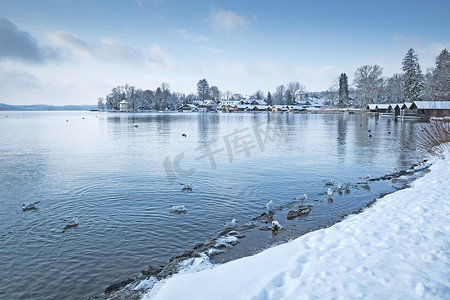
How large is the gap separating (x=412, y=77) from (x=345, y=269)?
89934 millimetres

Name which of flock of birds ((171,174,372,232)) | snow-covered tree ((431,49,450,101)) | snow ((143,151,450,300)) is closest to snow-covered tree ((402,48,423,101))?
snow-covered tree ((431,49,450,101))

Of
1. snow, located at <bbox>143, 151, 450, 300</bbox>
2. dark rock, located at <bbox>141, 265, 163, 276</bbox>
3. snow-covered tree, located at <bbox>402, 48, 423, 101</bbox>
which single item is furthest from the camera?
snow-covered tree, located at <bbox>402, 48, 423, 101</bbox>

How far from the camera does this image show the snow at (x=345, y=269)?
4.75 m

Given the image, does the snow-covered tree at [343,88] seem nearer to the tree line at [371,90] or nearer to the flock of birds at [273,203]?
the tree line at [371,90]

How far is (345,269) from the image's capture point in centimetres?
541

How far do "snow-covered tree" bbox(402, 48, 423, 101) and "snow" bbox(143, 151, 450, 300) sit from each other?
278ft

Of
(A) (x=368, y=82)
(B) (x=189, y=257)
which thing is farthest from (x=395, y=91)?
(B) (x=189, y=257)

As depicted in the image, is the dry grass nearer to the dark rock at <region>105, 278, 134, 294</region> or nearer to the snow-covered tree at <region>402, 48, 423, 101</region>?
the dark rock at <region>105, 278, 134, 294</region>

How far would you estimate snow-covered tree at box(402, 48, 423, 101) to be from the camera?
254 ft

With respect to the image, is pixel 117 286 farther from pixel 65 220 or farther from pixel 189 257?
pixel 65 220

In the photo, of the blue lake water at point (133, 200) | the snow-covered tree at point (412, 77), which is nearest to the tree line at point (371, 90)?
the snow-covered tree at point (412, 77)

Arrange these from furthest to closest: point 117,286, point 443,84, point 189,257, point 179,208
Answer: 1. point 443,84
2. point 179,208
3. point 189,257
4. point 117,286

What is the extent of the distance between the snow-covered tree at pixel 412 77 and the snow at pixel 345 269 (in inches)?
3332

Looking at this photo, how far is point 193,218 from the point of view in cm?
1061
